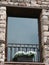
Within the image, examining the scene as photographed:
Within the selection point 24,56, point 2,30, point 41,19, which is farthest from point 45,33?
point 2,30

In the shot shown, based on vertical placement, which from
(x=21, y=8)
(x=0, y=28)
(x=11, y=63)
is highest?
(x=21, y=8)

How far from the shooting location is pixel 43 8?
7273 millimetres

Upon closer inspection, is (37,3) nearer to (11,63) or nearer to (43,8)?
(43,8)

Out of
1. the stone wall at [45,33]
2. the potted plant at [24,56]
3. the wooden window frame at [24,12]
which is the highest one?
the wooden window frame at [24,12]

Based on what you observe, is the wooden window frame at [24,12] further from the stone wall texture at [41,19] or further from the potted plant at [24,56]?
the potted plant at [24,56]

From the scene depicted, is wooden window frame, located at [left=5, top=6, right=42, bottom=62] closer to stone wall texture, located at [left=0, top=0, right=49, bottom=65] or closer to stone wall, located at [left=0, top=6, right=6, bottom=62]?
stone wall texture, located at [left=0, top=0, right=49, bottom=65]

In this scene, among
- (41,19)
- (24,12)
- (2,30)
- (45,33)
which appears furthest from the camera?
(24,12)

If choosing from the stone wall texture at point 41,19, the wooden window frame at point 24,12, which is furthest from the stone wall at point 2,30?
the wooden window frame at point 24,12

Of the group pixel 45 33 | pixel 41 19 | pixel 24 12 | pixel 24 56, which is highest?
pixel 24 12

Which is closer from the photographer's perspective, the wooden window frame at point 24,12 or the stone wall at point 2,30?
the stone wall at point 2,30

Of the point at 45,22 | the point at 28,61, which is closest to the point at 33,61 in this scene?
the point at 28,61

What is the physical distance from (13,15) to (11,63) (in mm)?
1457

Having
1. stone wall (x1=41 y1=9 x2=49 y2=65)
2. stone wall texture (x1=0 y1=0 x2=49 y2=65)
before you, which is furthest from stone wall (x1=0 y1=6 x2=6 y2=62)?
stone wall (x1=41 y1=9 x2=49 y2=65)

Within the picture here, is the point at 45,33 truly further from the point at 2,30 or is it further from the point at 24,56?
the point at 2,30
